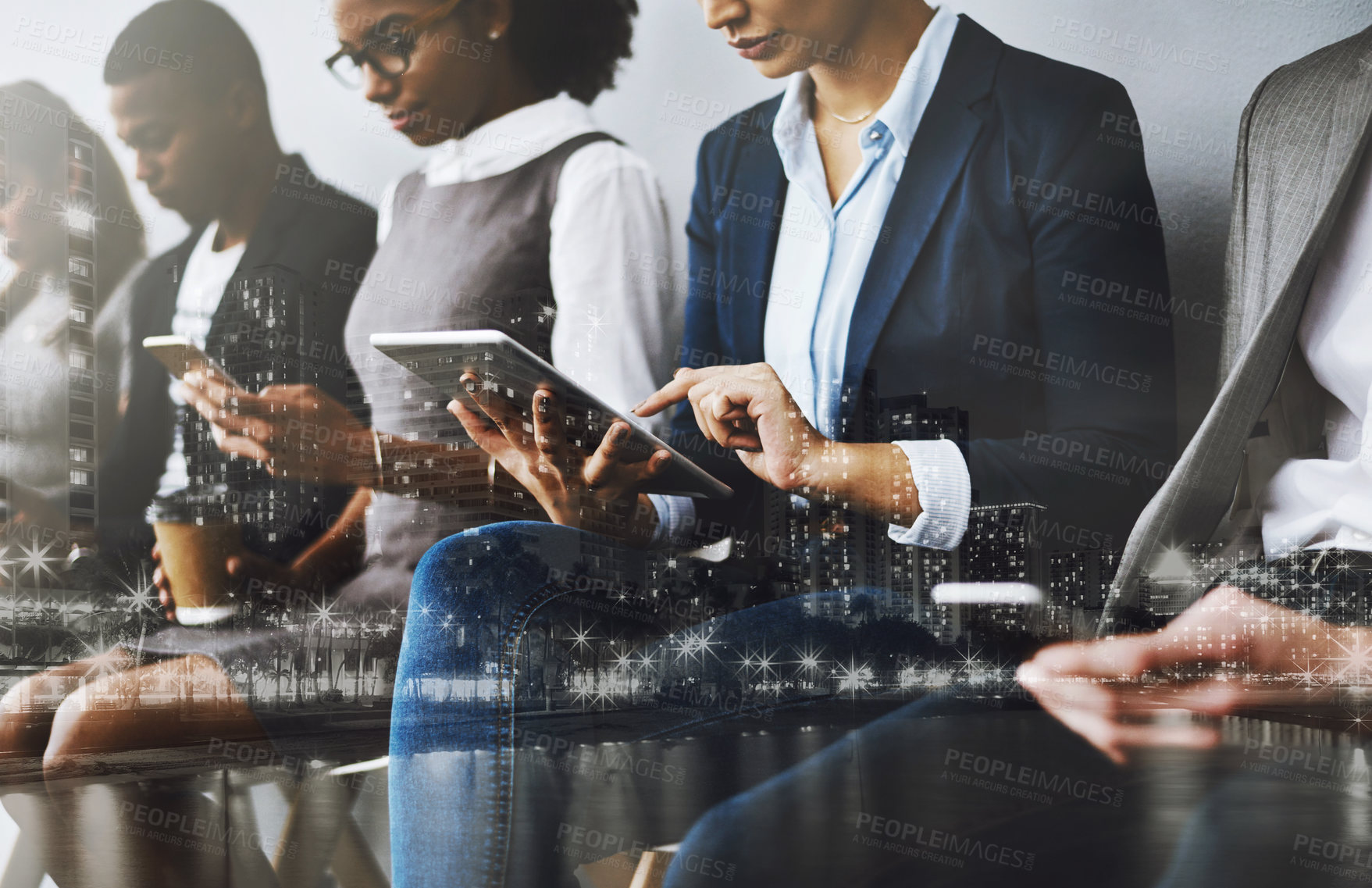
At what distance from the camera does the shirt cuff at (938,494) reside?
96.4 inches

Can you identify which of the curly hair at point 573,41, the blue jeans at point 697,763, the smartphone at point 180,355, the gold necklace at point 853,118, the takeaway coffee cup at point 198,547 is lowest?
the blue jeans at point 697,763

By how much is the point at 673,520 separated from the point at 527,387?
570 mm

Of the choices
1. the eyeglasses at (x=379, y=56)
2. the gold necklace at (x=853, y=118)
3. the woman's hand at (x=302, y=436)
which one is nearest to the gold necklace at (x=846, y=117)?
the gold necklace at (x=853, y=118)

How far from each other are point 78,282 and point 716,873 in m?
2.72

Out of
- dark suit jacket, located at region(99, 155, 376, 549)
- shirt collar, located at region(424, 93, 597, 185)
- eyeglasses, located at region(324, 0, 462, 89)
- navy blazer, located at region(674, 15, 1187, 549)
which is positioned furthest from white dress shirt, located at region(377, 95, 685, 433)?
dark suit jacket, located at region(99, 155, 376, 549)

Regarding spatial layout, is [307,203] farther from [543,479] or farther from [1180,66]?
[1180,66]

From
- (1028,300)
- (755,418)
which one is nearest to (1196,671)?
(1028,300)

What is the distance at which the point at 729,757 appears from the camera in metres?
2.65

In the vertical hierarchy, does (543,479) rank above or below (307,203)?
below

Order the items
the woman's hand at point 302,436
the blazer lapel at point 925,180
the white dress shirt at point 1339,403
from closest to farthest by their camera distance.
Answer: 1. the white dress shirt at point 1339,403
2. the blazer lapel at point 925,180
3. the woman's hand at point 302,436

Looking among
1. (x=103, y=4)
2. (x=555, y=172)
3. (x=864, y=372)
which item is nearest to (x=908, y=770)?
(x=864, y=372)

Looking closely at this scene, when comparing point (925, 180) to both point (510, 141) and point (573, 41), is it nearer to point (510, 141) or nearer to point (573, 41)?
point (573, 41)

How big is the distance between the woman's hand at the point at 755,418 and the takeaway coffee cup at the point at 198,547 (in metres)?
1.38

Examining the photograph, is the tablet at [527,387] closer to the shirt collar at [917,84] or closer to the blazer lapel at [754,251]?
the blazer lapel at [754,251]
